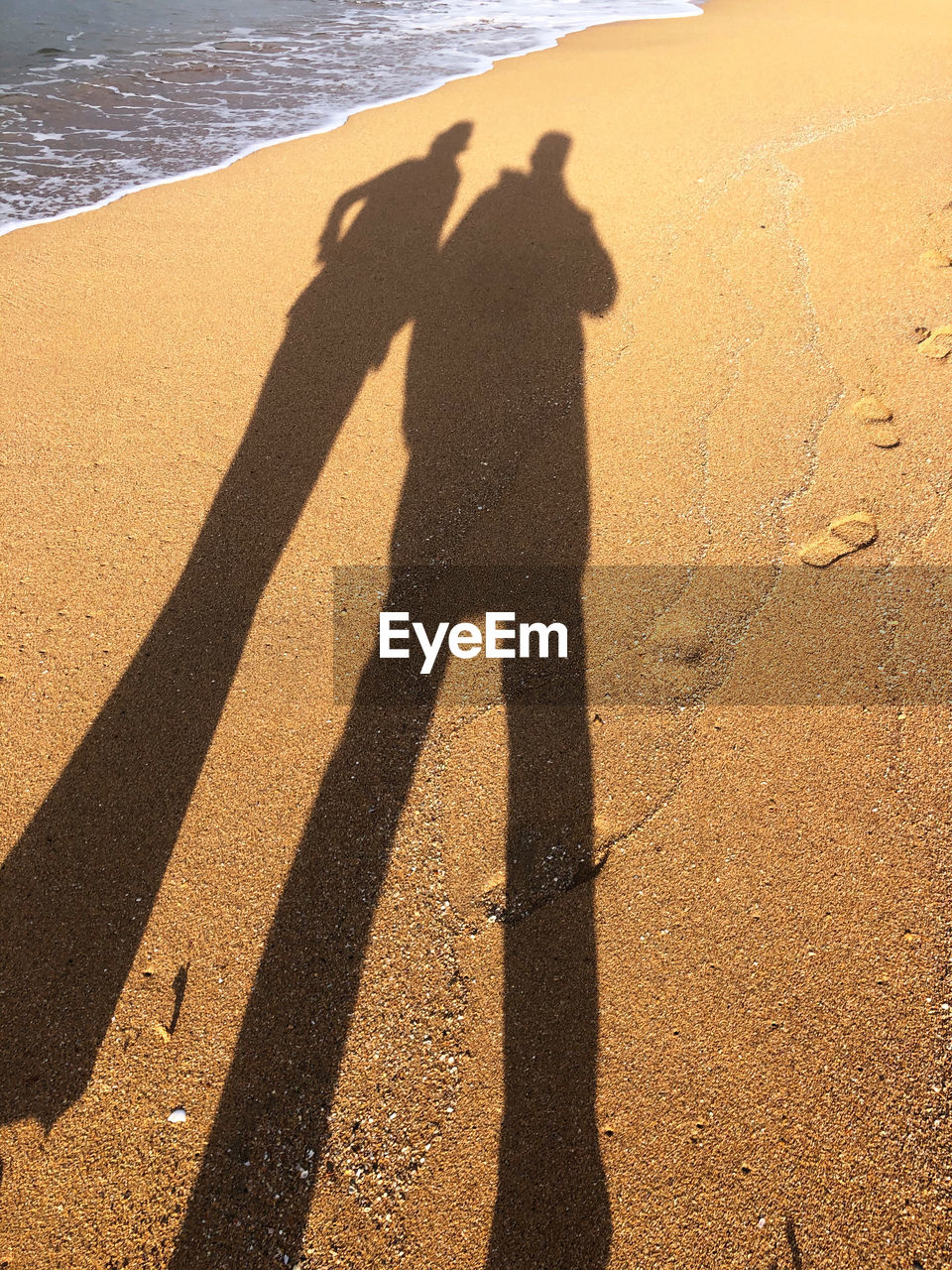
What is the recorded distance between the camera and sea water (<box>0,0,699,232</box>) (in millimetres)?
7043

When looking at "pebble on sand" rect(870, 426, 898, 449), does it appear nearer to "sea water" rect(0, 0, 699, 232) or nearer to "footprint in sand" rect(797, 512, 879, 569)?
"footprint in sand" rect(797, 512, 879, 569)

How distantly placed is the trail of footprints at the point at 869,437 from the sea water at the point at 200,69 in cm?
626

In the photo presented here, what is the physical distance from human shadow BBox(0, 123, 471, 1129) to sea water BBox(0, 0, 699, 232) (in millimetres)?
3733

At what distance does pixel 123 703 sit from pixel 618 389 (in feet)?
10.1

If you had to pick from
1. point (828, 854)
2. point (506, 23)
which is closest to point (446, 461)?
point (828, 854)

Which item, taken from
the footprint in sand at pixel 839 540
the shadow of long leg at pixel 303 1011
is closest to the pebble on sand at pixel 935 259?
the footprint in sand at pixel 839 540

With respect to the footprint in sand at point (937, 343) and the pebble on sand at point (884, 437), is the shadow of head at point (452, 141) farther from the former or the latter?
the pebble on sand at point (884, 437)

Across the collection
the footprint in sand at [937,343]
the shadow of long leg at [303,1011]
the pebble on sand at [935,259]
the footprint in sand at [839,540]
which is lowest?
the shadow of long leg at [303,1011]

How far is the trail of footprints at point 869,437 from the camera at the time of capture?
10.8 ft

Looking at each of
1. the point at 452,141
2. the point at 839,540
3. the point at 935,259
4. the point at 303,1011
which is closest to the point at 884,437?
the point at 839,540

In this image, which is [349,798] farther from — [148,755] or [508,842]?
[148,755]

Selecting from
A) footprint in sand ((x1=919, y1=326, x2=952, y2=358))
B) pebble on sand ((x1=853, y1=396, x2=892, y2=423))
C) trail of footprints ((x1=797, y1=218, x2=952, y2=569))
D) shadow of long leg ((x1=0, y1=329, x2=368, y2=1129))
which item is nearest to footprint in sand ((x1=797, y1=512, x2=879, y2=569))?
trail of footprints ((x1=797, y1=218, x2=952, y2=569))

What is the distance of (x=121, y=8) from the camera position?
12148mm

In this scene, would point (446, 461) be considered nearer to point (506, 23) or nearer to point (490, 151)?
point (490, 151)
